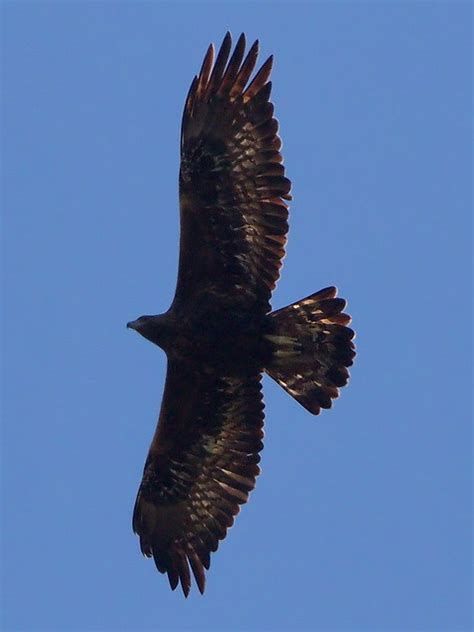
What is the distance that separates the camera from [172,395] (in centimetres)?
1642

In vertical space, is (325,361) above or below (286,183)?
below

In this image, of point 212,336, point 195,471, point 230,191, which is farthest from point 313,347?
point 195,471

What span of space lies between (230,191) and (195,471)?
113 inches

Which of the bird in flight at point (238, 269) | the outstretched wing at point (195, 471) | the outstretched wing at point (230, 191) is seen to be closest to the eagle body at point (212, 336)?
the bird in flight at point (238, 269)

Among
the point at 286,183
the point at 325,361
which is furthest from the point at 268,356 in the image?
the point at 286,183

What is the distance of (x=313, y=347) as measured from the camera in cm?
1609

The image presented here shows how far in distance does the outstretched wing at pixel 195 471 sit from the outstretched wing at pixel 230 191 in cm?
104

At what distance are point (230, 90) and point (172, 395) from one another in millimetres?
2990

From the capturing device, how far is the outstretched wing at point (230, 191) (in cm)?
1571

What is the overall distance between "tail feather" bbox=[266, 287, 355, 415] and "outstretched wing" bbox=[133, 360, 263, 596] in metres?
0.45

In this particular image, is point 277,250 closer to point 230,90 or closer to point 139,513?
point 230,90

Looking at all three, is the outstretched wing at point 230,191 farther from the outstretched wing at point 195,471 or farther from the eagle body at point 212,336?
the outstretched wing at point 195,471

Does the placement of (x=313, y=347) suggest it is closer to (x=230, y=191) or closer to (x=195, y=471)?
(x=230, y=191)

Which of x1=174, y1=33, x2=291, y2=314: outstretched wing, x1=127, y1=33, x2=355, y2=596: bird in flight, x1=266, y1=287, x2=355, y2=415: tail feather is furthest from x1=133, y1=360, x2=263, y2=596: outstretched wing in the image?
x1=174, y1=33, x2=291, y2=314: outstretched wing
